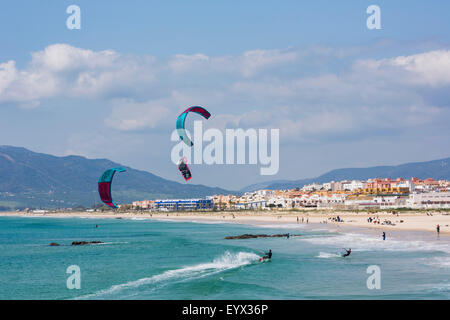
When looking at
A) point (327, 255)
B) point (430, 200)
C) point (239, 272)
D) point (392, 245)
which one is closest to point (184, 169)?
point (239, 272)

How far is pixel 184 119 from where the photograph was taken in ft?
97.3

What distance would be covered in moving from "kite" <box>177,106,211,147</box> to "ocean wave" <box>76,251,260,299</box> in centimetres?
653

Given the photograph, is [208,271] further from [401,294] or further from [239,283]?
[401,294]

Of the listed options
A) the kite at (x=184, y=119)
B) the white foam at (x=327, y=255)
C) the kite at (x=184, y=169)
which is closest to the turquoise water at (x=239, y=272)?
the white foam at (x=327, y=255)

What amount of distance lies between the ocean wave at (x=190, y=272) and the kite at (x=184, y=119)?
21.4ft

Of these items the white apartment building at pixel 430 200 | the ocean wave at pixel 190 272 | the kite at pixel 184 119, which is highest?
the kite at pixel 184 119

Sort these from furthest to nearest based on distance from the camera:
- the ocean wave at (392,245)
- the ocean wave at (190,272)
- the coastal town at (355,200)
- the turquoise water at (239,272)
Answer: the coastal town at (355,200)
the ocean wave at (392,245)
the ocean wave at (190,272)
the turquoise water at (239,272)

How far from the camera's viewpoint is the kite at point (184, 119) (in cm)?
2812

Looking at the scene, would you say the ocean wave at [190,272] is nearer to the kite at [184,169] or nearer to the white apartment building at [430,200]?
the kite at [184,169]

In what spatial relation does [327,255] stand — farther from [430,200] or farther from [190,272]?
[430,200]

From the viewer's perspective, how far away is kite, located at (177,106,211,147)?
28.1 metres

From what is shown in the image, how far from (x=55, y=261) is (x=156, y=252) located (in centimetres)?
714

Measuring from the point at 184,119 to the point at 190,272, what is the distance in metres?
8.91
